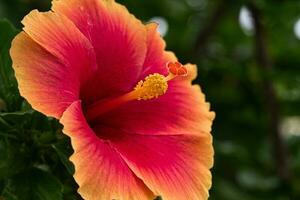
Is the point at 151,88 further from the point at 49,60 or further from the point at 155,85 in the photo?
the point at 49,60

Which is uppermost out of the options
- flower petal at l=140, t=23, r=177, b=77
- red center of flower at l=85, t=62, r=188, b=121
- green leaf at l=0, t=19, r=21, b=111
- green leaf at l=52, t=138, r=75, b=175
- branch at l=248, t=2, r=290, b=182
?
branch at l=248, t=2, r=290, b=182

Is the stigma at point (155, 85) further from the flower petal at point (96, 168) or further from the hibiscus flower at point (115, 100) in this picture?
the flower petal at point (96, 168)

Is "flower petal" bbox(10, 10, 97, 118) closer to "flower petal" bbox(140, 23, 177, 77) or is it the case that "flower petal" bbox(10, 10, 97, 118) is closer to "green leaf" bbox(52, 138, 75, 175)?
"green leaf" bbox(52, 138, 75, 175)

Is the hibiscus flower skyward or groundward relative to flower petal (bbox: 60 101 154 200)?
skyward

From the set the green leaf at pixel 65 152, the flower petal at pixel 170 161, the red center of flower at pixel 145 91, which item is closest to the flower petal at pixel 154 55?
the red center of flower at pixel 145 91

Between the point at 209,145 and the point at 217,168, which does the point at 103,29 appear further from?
the point at 217,168

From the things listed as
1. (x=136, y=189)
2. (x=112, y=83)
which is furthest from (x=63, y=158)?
(x=112, y=83)

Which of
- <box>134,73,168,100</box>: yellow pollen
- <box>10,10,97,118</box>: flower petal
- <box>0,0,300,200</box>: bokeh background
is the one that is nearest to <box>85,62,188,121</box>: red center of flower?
<box>134,73,168,100</box>: yellow pollen
